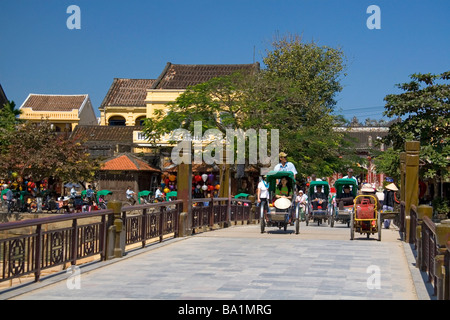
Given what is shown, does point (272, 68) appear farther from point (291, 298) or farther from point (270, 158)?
point (291, 298)

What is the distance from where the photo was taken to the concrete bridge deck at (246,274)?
914 cm

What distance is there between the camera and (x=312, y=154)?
39594 millimetres

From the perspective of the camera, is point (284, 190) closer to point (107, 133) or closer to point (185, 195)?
point (185, 195)

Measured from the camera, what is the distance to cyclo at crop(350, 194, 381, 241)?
16.8 m

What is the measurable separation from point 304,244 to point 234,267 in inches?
171

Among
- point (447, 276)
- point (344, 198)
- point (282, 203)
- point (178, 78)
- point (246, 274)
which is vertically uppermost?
point (178, 78)

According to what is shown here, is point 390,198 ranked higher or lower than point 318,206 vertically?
higher

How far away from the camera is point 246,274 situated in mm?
10906

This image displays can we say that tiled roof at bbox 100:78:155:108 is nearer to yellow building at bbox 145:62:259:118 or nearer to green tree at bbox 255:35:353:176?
yellow building at bbox 145:62:259:118

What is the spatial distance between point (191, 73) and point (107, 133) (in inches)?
322

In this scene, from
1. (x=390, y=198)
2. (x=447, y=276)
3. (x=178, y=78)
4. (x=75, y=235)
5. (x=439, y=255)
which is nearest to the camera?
(x=447, y=276)

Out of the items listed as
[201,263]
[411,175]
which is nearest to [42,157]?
[411,175]

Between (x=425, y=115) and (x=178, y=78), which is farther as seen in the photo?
(x=178, y=78)
